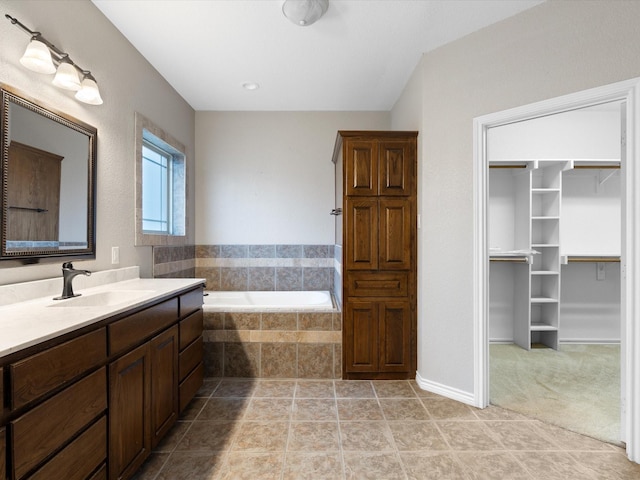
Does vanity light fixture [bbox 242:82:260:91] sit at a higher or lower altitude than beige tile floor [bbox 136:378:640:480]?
higher

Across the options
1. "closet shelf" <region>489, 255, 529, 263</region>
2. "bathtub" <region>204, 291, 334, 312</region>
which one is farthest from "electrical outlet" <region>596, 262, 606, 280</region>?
"bathtub" <region>204, 291, 334, 312</region>

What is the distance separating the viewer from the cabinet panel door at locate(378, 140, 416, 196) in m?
2.79

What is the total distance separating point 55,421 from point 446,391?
2.37 metres

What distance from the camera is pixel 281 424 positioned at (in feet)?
7.02

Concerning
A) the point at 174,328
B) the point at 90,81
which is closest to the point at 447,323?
the point at 174,328

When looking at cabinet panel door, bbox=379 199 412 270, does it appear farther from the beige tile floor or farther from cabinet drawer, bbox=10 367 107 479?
cabinet drawer, bbox=10 367 107 479

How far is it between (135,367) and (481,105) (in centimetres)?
264

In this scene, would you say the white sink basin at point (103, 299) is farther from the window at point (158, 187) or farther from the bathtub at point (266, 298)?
the bathtub at point (266, 298)

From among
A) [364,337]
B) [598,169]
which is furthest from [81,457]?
[598,169]

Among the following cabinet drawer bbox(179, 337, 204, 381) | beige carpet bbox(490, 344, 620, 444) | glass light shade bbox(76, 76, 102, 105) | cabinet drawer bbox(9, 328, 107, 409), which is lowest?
beige carpet bbox(490, 344, 620, 444)

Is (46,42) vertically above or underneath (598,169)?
above

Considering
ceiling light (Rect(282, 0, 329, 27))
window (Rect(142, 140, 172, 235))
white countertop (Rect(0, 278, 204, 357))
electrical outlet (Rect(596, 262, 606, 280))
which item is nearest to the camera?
white countertop (Rect(0, 278, 204, 357))

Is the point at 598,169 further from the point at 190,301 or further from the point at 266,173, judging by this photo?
the point at 190,301

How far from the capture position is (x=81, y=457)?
1216 mm
